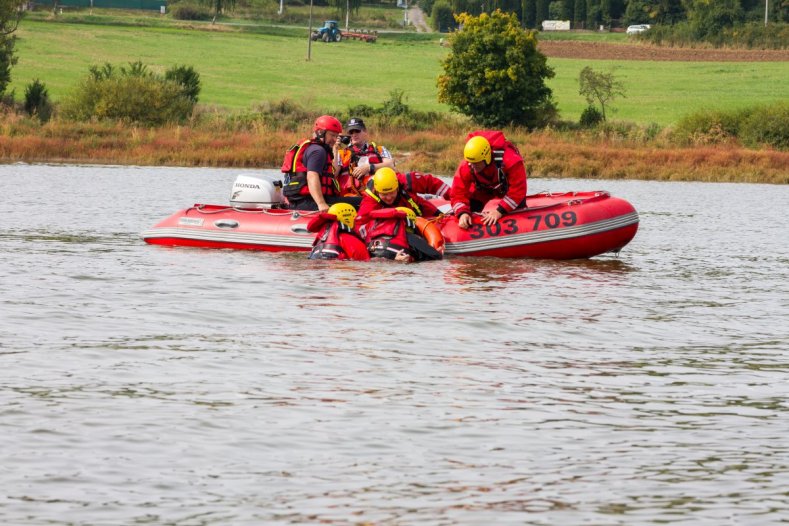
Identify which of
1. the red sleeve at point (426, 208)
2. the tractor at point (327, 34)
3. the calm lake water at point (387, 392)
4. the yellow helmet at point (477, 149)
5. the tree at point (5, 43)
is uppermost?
the tractor at point (327, 34)

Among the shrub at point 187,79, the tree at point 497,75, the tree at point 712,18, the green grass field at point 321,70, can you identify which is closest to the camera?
the tree at point 497,75

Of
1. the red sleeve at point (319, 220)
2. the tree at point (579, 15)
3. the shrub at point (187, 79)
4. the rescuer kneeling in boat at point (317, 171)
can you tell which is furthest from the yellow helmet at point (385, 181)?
the tree at point (579, 15)

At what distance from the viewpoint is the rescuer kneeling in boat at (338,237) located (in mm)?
14531

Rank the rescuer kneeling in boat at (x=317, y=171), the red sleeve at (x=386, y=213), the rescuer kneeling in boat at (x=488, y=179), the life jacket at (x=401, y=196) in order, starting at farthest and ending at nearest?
the rescuer kneeling in boat at (x=317, y=171), the rescuer kneeling in boat at (x=488, y=179), the life jacket at (x=401, y=196), the red sleeve at (x=386, y=213)

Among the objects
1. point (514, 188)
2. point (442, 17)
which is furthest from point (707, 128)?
point (442, 17)

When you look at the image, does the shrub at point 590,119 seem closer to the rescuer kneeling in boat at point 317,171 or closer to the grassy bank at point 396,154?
the grassy bank at point 396,154

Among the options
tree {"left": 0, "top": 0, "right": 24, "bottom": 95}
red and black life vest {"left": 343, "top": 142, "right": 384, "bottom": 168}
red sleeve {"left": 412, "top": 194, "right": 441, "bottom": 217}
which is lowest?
red sleeve {"left": 412, "top": 194, "right": 441, "bottom": 217}

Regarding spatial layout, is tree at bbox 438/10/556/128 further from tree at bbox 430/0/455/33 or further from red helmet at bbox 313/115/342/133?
tree at bbox 430/0/455/33

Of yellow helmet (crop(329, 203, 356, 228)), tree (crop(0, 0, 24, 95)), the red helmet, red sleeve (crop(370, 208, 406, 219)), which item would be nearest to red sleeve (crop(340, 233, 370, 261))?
yellow helmet (crop(329, 203, 356, 228))

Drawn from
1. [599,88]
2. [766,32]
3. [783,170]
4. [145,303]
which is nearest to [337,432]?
[145,303]

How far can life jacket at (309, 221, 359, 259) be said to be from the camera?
1470 centimetres

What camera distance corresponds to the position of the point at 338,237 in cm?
1470

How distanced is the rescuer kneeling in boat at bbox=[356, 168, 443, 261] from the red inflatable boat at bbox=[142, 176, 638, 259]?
1.20 ft

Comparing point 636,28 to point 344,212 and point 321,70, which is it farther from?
point 344,212
